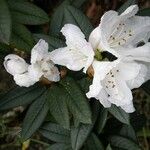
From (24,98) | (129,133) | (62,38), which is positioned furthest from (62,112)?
(129,133)

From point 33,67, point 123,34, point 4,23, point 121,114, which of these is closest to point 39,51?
point 33,67

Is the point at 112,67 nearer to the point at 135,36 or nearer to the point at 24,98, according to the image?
the point at 135,36

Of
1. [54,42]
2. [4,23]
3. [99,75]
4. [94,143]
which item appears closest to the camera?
[99,75]

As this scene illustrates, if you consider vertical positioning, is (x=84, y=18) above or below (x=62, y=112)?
above

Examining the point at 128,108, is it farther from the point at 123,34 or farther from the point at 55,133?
the point at 55,133

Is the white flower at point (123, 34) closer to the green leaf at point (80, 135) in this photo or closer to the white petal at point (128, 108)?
the white petal at point (128, 108)

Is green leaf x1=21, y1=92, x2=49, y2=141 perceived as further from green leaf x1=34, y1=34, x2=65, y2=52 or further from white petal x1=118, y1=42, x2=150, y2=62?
white petal x1=118, y1=42, x2=150, y2=62
